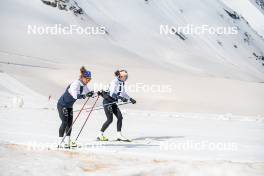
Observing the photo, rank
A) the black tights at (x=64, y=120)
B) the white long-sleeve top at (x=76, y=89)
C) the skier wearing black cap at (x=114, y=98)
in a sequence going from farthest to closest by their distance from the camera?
1. the skier wearing black cap at (x=114, y=98)
2. the black tights at (x=64, y=120)
3. the white long-sleeve top at (x=76, y=89)

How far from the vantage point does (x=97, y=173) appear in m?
7.36

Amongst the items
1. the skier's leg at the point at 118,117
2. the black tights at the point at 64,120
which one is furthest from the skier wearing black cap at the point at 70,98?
the skier's leg at the point at 118,117

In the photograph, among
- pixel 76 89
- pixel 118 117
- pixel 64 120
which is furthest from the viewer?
pixel 118 117

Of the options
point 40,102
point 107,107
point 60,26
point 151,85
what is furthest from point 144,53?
point 107,107

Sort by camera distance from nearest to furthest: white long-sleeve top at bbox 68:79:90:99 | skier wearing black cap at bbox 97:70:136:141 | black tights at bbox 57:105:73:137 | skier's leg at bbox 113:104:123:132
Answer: white long-sleeve top at bbox 68:79:90:99 < black tights at bbox 57:105:73:137 < skier wearing black cap at bbox 97:70:136:141 < skier's leg at bbox 113:104:123:132

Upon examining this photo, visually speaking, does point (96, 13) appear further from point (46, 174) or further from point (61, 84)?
point (46, 174)

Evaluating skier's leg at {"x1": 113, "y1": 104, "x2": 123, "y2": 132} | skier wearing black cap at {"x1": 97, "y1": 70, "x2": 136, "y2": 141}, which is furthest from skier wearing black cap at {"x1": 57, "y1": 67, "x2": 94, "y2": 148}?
skier's leg at {"x1": 113, "y1": 104, "x2": 123, "y2": 132}

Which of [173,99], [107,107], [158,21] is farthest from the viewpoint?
[158,21]

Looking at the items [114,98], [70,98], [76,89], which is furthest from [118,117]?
[76,89]

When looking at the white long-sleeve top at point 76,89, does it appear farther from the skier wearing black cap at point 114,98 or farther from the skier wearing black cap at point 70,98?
the skier wearing black cap at point 114,98

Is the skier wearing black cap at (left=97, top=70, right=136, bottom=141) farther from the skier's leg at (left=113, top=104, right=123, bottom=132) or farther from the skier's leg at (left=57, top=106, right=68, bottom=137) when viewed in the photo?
the skier's leg at (left=57, top=106, right=68, bottom=137)

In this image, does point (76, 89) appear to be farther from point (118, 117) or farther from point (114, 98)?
point (118, 117)

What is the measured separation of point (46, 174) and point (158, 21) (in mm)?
131312

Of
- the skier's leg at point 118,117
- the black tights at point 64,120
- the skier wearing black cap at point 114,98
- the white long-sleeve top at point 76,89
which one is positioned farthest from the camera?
the skier's leg at point 118,117
